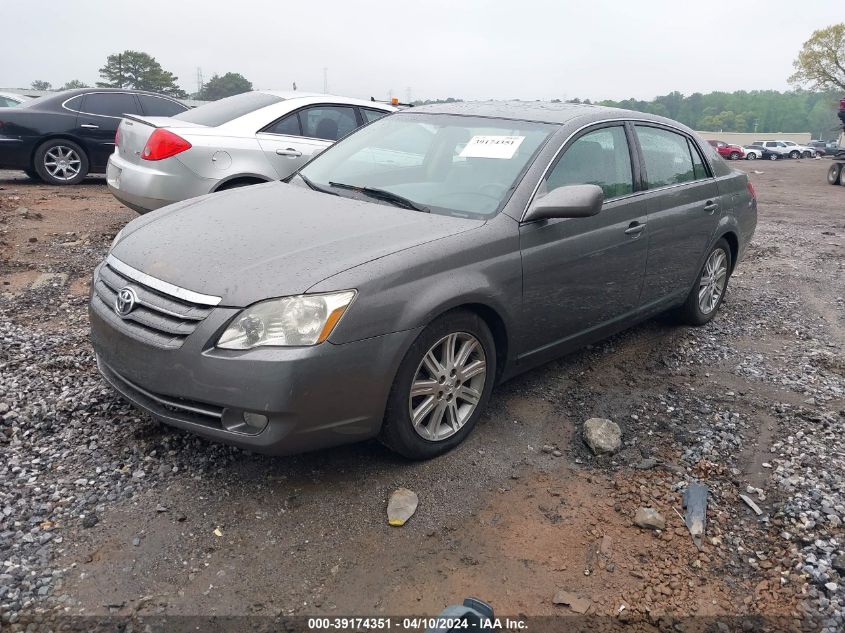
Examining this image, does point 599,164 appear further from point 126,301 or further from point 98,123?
point 98,123

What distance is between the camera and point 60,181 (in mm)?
10625

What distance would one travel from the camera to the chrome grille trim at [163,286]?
2.85m

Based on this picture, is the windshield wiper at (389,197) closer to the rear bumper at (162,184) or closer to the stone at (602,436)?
the stone at (602,436)

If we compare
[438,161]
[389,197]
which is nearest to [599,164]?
[438,161]

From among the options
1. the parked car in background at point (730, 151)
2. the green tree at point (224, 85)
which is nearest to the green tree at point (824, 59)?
the parked car in background at point (730, 151)

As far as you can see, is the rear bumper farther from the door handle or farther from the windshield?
the door handle

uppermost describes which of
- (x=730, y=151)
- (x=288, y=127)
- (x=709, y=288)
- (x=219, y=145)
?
(x=288, y=127)

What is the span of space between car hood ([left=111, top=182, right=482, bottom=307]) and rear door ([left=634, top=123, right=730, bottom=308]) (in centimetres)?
169

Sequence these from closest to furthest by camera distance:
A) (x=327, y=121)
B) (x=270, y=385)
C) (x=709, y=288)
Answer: (x=270, y=385), (x=709, y=288), (x=327, y=121)

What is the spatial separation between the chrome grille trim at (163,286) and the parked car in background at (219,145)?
304cm

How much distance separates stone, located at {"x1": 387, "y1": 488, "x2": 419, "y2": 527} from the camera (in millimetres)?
2939

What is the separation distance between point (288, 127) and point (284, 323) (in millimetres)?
4585

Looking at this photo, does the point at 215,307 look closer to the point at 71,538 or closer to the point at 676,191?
the point at 71,538

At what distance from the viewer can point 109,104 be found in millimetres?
10727
